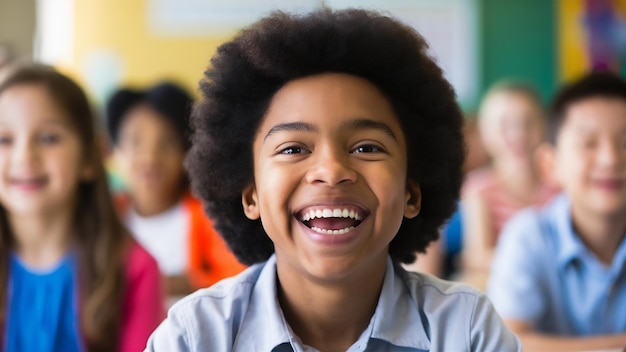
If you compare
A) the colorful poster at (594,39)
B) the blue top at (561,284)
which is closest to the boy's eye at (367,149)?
the blue top at (561,284)

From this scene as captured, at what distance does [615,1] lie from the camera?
6.37m

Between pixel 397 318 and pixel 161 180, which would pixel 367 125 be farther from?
pixel 161 180

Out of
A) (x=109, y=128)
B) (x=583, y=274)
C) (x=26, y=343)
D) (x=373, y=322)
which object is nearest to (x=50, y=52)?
(x=109, y=128)

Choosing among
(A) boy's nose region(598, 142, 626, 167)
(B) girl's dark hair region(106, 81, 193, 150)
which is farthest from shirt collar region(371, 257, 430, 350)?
(B) girl's dark hair region(106, 81, 193, 150)

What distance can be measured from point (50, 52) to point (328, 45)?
5.27m

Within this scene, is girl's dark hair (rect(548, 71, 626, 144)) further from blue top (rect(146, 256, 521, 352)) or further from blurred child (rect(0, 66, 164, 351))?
blurred child (rect(0, 66, 164, 351))

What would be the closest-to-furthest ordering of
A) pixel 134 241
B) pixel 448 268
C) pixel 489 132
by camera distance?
pixel 134 241 < pixel 448 268 < pixel 489 132

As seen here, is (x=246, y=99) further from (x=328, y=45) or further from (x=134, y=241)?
(x=134, y=241)

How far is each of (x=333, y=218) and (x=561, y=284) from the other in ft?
3.66

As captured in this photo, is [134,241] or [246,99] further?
[134,241]

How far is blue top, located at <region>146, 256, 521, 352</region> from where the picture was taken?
117 cm

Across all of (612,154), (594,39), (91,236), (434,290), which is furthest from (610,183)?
(594,39)

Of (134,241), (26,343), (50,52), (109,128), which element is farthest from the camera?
(50,52)

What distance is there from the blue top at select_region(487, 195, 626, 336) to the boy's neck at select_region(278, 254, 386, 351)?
2.82ft
